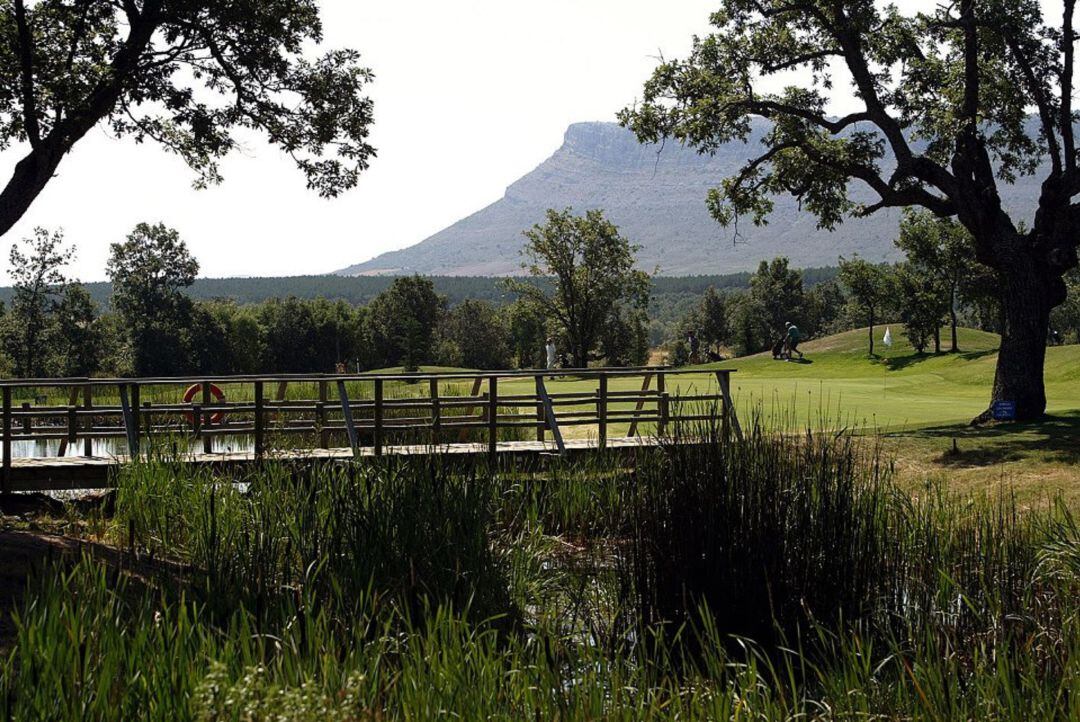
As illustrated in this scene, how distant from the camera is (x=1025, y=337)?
1964cm

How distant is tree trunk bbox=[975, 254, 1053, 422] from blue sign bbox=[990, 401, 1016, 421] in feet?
0.63

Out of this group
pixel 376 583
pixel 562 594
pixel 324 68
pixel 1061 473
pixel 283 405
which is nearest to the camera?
pixel 376 583

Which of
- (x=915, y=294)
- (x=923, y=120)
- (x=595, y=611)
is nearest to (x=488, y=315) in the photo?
(x=915, y=294)

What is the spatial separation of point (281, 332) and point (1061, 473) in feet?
293

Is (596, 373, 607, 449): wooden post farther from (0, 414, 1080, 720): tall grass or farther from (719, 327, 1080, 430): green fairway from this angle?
(0, 414, 1080, 720): tall grass

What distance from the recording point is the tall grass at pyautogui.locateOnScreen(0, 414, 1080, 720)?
4.43 meters

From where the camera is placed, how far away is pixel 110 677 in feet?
Answer: 13.6

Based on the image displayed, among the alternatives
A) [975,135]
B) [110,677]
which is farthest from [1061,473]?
[110,677]

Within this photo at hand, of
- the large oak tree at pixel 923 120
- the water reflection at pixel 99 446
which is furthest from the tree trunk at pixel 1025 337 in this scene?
the water reflection at pixel 99 446

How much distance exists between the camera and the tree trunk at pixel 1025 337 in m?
19.5

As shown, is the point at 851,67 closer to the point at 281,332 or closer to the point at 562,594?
the point at 562,594

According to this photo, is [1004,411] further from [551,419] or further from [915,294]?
[915,294]

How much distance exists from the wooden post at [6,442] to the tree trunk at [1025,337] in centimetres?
1523

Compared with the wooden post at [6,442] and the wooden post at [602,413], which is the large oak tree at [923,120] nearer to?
the wooden post at [602,413]
